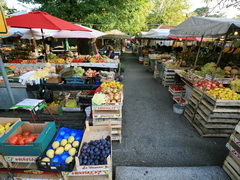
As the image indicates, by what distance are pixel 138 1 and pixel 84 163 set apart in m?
11.4

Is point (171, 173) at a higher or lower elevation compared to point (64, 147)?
lower

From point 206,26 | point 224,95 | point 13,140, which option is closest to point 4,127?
point 13,140

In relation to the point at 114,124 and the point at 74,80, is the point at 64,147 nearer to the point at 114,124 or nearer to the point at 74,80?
the point at 114,124

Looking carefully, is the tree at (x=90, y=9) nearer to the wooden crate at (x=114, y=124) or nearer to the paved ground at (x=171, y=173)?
the wooden crate at (x=114, y=124)

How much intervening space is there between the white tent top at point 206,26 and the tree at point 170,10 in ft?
78.7

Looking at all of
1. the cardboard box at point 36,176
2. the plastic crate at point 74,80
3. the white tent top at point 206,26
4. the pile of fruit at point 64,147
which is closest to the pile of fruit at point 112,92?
the pile of fruit at point 64,147

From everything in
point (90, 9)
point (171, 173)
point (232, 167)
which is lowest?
point (171, 173)

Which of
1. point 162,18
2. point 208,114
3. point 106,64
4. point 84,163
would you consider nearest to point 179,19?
point 162,18

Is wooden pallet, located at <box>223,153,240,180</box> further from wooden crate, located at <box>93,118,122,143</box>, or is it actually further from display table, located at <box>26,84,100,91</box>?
display table, located at <box>26,84,100,91</box>

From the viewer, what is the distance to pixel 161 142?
154 inches

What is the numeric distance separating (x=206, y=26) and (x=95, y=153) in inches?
193

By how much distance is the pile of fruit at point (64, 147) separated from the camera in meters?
2.26

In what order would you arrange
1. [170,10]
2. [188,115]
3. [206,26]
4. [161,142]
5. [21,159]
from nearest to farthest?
[21,159] → [161,142] → [206,26] → [188,115] → [170,10]

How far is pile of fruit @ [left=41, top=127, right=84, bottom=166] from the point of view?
2.26m
